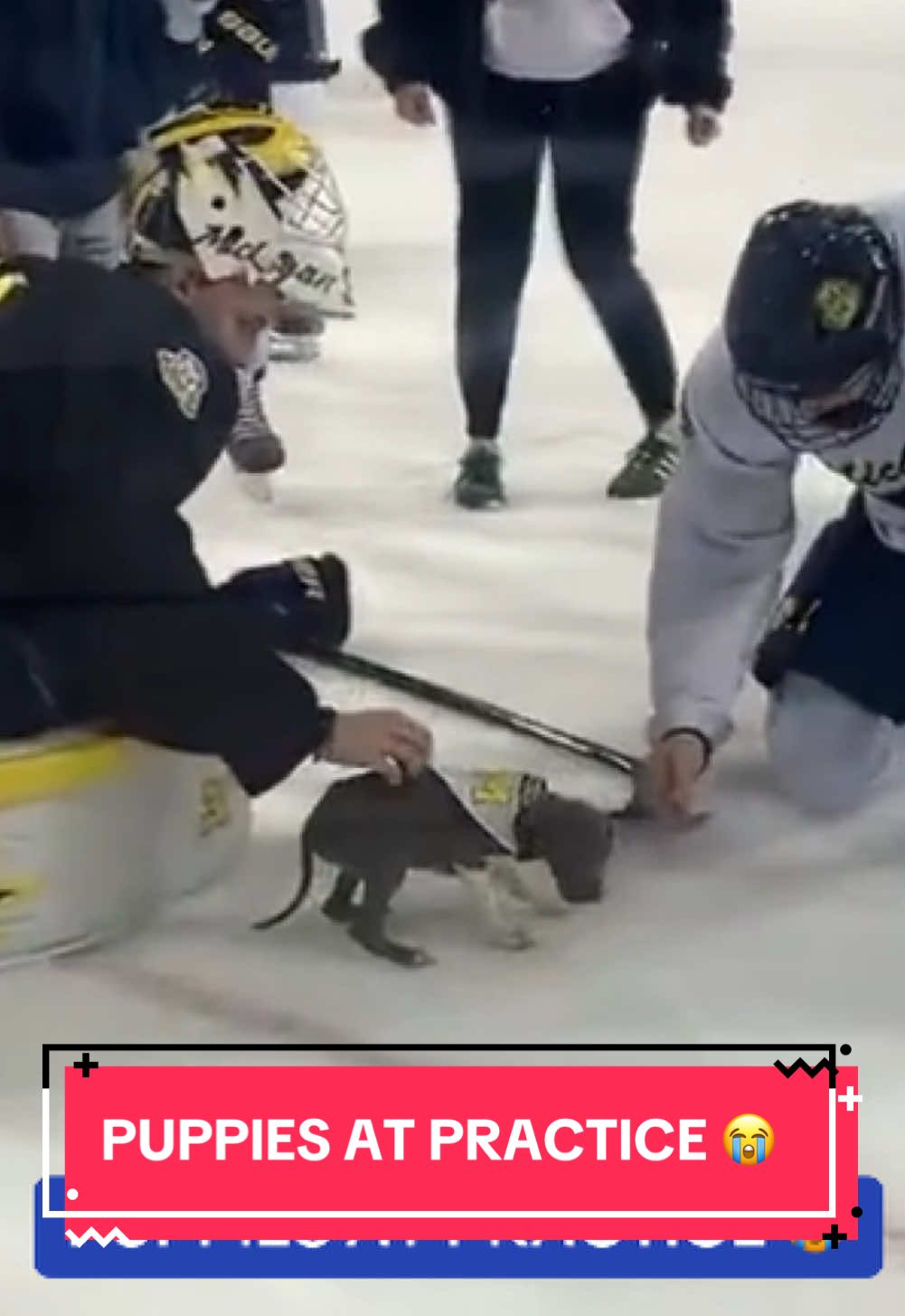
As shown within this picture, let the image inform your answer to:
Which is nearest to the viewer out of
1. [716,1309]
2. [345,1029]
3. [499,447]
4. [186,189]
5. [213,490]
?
[716,1309]

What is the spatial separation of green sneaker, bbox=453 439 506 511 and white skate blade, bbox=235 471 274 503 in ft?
0.41

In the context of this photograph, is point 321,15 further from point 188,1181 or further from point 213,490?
point 188,1181

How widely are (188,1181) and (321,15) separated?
69 centimetres

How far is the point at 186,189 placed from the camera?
1223 mm

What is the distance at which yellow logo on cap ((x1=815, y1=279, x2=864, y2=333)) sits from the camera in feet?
3.47

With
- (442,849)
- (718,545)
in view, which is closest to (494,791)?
(442,849)

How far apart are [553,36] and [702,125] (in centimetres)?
13

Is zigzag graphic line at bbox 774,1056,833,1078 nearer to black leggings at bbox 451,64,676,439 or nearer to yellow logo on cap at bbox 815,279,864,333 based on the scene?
yellow logo on cap at bbox 815,279,864,333

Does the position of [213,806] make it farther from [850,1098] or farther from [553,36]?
[553,36]

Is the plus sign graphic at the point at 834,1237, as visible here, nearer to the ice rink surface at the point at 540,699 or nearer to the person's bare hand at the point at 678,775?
the ice rink surface at the point at 540,699

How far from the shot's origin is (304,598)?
139cm

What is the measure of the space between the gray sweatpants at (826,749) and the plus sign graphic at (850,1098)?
268 mm

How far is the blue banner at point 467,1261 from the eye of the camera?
2.97 feet

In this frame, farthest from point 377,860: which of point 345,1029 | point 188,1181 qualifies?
point 188,1181
